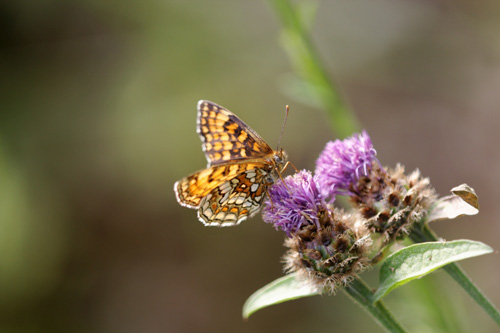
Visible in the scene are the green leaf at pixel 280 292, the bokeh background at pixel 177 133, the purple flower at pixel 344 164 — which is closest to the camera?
the green leaf at pixel 280 292

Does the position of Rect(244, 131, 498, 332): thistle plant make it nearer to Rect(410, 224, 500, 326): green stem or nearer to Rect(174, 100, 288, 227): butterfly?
Rect(410, 224, 500, 326): green stem

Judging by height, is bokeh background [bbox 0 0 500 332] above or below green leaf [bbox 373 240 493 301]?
above

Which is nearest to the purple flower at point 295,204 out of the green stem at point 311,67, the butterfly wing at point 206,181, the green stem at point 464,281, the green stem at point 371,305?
the butterfly wing at point 206,181

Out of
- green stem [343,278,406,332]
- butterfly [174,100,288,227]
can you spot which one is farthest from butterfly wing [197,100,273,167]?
green stem [343,278,406,332]

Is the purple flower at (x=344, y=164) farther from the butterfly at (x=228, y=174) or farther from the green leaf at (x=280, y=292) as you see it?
the green leaf at (x=280, y=292)

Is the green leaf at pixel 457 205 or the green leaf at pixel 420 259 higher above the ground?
the green leaf at pixel 457 205

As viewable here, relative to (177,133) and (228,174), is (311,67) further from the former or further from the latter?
(177,133)
